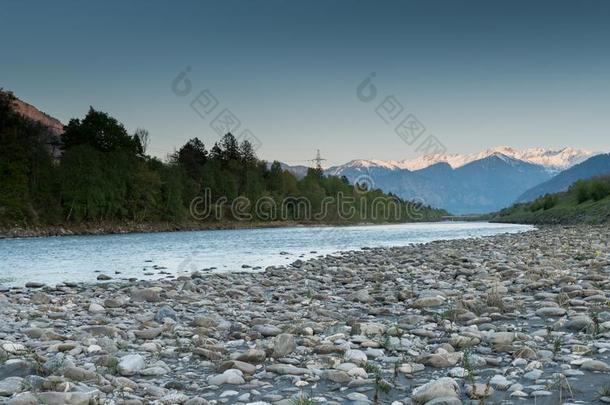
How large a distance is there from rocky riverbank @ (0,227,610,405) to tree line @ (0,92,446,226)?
64.2 meters

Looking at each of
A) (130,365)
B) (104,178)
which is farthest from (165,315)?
(104,178)

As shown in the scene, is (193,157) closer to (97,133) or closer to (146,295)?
(97,133)

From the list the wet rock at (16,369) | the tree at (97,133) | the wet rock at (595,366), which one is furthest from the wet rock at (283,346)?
the tree at (97,133)

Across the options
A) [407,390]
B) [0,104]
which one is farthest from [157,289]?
[0,104]

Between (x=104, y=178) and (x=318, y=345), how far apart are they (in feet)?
261

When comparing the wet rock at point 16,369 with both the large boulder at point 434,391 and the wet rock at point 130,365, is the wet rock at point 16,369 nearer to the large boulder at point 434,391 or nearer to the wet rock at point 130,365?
the wet rock at point 130,365

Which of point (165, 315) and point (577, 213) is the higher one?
point (577, 213)

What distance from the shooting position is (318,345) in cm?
739

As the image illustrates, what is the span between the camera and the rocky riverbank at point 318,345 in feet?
17.9

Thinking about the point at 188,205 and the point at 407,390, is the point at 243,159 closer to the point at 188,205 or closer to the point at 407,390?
the point at 188,205

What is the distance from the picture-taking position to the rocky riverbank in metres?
5.45

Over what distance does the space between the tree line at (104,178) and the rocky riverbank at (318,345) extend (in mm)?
64199

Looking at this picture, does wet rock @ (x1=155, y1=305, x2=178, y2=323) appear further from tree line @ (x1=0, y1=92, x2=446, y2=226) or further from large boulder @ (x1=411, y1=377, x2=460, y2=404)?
tree line @ (x1=0, y1=92, x2=446, y2=226)

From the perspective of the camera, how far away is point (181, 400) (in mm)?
5340
